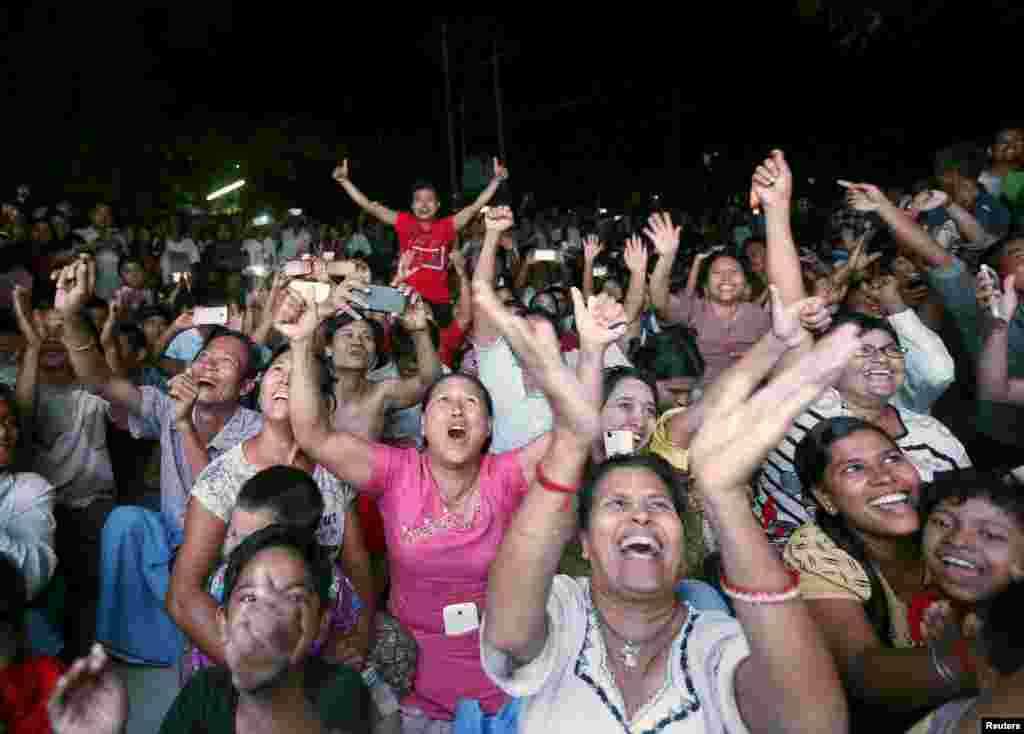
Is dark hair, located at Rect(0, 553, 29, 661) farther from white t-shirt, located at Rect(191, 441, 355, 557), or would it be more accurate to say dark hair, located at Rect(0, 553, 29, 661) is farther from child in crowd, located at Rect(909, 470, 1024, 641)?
child in crowd, located at Rect(909, 470, 1024, 641)

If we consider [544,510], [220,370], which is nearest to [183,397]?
[220,370]

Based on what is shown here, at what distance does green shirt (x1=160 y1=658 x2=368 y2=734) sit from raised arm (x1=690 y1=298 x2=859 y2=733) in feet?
3.25

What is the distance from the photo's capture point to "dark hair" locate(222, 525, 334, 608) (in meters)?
1.95

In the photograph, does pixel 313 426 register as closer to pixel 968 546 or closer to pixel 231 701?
pixel 231 701

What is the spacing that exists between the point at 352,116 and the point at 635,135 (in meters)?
6.10

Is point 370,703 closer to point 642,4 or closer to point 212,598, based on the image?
point 212,598

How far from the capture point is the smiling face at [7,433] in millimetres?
2902

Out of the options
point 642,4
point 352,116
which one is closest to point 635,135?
point 642,4

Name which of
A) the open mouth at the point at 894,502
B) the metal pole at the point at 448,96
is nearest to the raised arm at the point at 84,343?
the open mouth at the point at 894,502

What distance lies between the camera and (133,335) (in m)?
4.96

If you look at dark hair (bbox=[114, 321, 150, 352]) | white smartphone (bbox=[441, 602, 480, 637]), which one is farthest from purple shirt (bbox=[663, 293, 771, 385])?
dark hair (bbox=[114, 321, 150, 352])

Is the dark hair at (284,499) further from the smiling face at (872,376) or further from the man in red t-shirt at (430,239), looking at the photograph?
the man in red t-shirt at (430,239)

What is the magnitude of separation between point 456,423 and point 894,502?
4.16ft

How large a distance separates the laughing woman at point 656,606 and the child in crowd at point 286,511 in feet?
2.49
